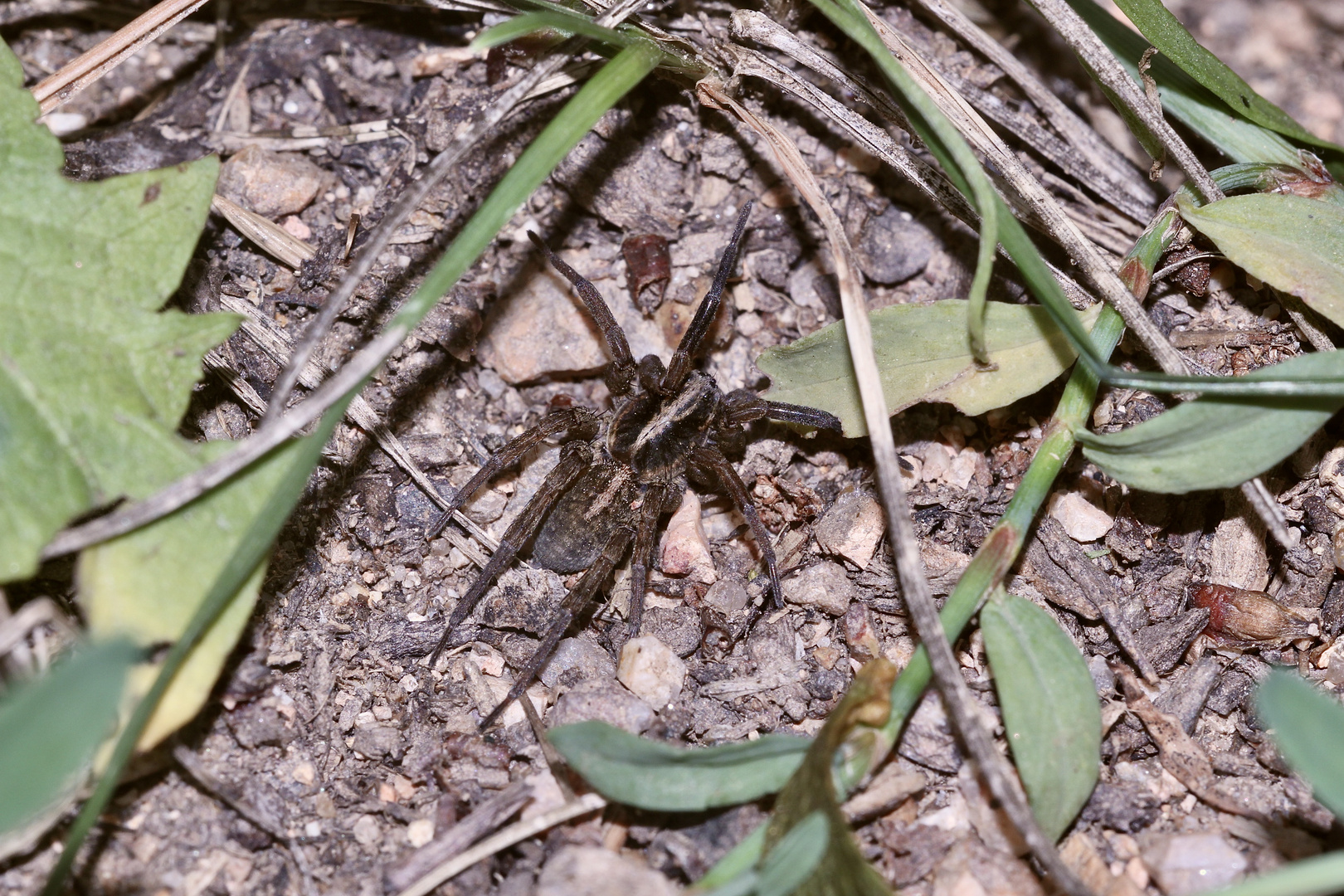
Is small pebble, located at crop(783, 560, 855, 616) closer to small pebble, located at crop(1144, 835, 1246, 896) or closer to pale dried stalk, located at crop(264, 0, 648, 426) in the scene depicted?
small pebble, located at crop(1144, 835, 1246, 896)

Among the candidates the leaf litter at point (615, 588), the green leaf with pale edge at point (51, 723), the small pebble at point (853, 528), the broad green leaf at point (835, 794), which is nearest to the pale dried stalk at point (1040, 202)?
the leaf litter at point (615, 588)

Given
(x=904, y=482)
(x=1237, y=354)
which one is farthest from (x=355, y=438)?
(x=1237, y=354)

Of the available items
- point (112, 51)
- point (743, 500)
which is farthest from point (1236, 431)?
point (112, 51)

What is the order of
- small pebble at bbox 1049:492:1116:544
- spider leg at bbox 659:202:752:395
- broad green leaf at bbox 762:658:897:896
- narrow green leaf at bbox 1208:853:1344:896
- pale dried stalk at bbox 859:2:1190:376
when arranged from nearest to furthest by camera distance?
narrow green leaf at bbox 1208:853:1344:896, broad green leaf at bbox 762:658:897:896, pale dried stalk at bbox 859:2:1190:376, small pebble at bbox 1049:492:1116:544, spider leg at bbox 659:202:752:395

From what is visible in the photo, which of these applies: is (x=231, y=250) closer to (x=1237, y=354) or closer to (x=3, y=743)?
(x=3, y=743)

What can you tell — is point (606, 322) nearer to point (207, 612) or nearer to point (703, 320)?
point (703, 320)

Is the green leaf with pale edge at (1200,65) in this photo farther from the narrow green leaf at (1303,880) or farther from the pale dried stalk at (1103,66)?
the narrow green leaf at (1303,880)

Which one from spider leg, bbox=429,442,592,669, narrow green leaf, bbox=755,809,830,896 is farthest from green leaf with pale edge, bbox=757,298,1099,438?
narrow green leaf, bbox=755,809,830,896
